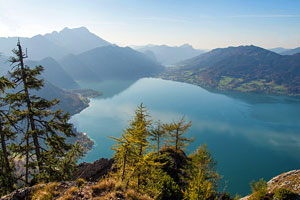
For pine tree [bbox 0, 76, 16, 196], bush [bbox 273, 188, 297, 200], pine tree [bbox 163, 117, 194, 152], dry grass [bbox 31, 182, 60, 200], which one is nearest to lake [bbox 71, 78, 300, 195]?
pine tree [bbox 163, 117, 194, 152]

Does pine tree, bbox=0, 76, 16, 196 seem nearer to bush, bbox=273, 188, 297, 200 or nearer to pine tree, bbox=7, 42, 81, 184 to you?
pine tree, bbox=7, 42, 81, 184

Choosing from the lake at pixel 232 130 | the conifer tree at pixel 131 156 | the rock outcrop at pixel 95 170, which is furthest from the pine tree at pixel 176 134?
the lake at pixel 232 130

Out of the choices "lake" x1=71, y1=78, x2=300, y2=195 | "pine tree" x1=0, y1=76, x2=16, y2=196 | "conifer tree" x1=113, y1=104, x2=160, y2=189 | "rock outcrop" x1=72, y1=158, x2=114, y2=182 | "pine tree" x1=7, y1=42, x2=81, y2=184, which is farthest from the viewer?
"lake" x1=71, y1=78, x2=300, y2=195

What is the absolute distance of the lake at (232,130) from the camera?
76.1m

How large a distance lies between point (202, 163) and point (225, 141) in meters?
78.2

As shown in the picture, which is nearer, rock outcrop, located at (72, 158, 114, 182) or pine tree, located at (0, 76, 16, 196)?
pine tree, located at (0, 76, 16, 196)

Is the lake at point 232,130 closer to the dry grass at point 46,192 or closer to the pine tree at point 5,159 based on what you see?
the dry grass at point 46,192

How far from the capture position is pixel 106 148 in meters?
99.2

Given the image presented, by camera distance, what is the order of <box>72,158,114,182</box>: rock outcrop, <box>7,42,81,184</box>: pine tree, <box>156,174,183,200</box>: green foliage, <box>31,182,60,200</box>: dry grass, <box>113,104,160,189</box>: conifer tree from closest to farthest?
<box>31,182,60,200</box>: dry grass → <box>113,104,160,189</box>: conifer tree → <box>7,42,81,184</box>: pine tree → <box>156,174,183,200</box>: green foliage → <box>72,158,114,182</box>: rock outcrop

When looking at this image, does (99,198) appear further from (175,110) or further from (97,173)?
(175,110)

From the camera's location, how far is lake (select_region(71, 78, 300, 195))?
7606cm

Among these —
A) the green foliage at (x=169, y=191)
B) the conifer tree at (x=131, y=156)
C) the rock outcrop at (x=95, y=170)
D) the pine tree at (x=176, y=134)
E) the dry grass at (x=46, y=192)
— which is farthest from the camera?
the pine tree at (x=176, y=134)

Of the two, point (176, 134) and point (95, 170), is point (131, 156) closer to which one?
point (95, 170)

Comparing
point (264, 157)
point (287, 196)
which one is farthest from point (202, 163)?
point (264, 157)
